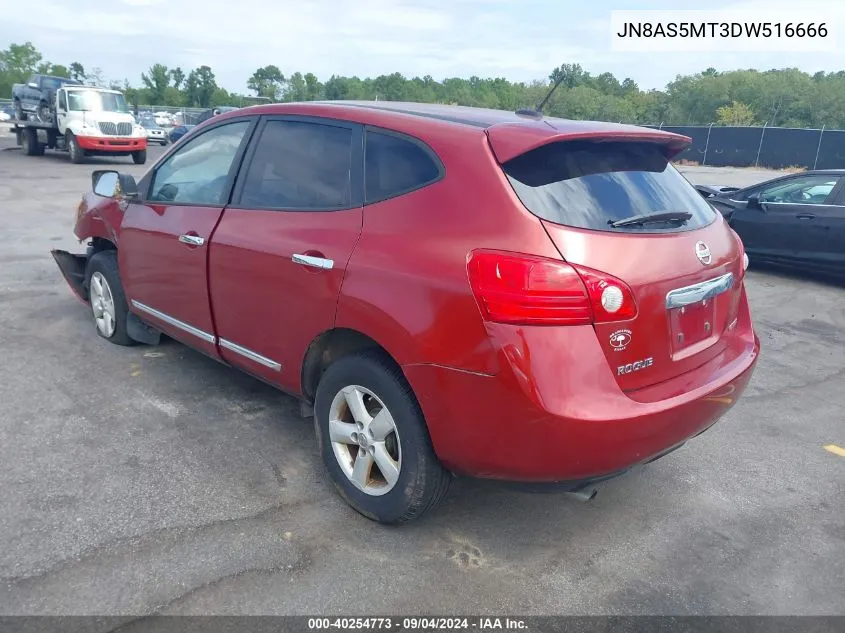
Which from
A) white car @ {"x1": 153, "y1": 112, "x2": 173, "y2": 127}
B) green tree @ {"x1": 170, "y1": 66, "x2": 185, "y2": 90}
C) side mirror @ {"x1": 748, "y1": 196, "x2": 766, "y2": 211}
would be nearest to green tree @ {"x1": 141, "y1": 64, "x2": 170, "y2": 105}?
green tree @ {"x1": 170, "y1": 66, "x2": 185, "y2": 90}

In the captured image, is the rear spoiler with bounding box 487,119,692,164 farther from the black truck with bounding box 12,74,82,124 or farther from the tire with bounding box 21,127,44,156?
the tire with bounding box 21,127,44,156

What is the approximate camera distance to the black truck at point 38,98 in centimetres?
2178

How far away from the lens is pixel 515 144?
257cm

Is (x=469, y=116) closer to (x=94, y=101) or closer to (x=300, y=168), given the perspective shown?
(x=300, y=168)

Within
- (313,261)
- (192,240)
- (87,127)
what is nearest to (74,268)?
(192,240)

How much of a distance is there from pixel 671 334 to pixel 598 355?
429mm

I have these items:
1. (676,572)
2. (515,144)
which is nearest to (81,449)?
(515,144)

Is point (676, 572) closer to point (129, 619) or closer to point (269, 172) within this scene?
point (129, 619)

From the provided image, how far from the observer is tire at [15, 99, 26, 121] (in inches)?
898

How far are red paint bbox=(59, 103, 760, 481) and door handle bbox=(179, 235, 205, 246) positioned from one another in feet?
2.27

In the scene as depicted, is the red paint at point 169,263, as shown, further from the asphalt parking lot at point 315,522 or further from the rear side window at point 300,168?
the asphalt parking lot at point 315,522

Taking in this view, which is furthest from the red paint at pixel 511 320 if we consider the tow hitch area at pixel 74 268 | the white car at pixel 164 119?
the white car at pixel 164 119

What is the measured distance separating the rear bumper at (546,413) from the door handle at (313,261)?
64cm

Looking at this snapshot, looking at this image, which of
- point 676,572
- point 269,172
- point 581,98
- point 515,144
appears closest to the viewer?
point 515,144
